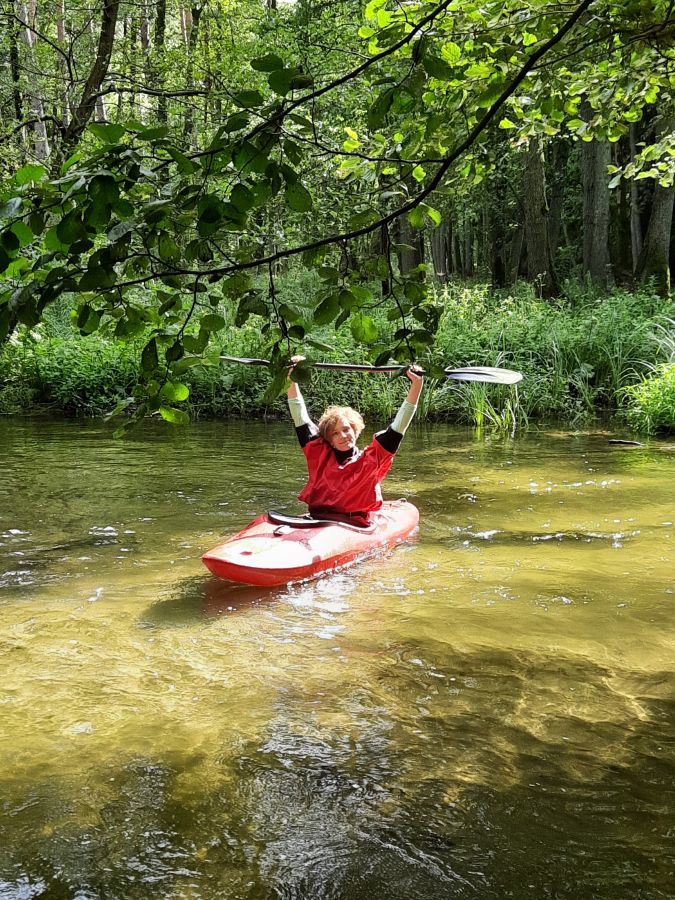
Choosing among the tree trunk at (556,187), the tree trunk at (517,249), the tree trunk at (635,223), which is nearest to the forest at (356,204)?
the tree trunk at (635,223)

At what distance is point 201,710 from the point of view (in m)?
3.30

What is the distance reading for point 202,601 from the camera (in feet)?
15.8

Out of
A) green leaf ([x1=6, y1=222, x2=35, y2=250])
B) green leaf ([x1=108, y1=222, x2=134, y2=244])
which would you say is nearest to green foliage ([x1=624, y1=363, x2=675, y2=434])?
green leaf ([x1=108, y1=222, x2=134, y2=244])

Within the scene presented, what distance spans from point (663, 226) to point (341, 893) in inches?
593

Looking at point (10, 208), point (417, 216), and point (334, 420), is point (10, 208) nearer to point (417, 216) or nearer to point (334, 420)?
point (417, 216)

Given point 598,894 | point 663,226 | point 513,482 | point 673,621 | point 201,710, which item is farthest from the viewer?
point 663,226

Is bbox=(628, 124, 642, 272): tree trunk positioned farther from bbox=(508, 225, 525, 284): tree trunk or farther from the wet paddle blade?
the wet paddle blade

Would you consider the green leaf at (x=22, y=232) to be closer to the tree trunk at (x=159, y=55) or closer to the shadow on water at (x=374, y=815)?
the shadow on water at (x=374, y=815)

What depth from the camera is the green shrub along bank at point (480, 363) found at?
39.3 ft

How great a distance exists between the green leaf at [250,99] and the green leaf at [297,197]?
0.53 feet

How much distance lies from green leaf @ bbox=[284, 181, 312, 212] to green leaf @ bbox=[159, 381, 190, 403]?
16.3 inches

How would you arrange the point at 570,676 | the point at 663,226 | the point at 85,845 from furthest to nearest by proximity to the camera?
the point at 663,226 < the point at 570,676 < the point at 85,845

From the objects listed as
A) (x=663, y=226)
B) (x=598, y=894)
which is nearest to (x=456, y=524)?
(x=598, y=894)

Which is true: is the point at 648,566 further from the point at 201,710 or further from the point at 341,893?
the point at 341,893
